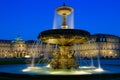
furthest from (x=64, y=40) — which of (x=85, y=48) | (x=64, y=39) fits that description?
(x=85, y=48)

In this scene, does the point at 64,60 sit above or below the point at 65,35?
below

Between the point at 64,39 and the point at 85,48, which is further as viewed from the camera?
the point at 85,48

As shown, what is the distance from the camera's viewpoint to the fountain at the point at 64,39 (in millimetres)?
13203

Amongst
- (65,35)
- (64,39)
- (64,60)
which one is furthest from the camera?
(64,60)

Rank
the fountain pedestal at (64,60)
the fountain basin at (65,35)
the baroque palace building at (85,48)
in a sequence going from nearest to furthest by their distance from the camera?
1. the fountain basin at (65,35)
2. the fountain pedestal at (64,60)
3. the baroque palace building at (85,48)

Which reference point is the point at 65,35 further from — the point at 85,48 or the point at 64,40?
the point at 85,48

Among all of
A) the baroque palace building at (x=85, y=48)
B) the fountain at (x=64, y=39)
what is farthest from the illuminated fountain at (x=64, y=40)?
the baroque palace building at (x=85, y=48)

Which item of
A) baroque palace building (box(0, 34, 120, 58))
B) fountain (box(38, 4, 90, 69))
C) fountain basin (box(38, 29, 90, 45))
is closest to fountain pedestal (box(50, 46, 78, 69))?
fountain (box(38, 4, 90, 69))

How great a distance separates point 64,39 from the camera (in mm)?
13656

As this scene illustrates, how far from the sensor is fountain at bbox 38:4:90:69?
13.2m

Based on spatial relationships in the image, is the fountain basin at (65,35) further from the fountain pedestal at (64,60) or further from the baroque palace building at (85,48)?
the baroque palace building at (85,48)

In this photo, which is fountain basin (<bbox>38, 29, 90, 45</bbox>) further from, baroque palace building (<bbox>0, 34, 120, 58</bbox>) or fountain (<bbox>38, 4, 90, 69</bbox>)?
baroque palace building (<bbox>0, 34, 120, 58</bbox>)

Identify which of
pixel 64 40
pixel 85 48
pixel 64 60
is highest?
pixel 85 48
